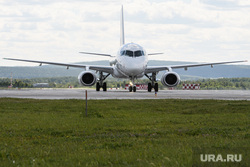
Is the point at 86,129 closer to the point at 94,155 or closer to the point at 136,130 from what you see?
the point at 136,130

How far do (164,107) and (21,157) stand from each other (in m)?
15.3

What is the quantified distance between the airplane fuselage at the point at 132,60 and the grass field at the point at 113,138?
2166cm

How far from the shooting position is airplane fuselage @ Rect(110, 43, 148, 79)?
43.8 m

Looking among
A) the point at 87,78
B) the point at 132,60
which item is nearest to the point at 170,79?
the point at 132,60

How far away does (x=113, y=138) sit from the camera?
510 inches

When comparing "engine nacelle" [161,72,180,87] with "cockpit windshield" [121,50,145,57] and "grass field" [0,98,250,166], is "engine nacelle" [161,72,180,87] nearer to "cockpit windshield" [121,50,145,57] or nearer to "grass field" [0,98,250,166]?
"cockpit windshield" [121,50,145,57]

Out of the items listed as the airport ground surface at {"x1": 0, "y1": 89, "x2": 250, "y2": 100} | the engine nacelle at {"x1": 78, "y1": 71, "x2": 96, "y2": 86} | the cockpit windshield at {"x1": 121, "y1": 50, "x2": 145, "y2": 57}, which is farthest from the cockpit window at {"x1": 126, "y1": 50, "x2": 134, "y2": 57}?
the engine nacelle at {"x1": 78, "y1": 71, "x2": 96, "y2": 86}

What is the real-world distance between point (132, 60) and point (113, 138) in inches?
1226

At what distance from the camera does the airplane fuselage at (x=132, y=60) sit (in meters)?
43.8

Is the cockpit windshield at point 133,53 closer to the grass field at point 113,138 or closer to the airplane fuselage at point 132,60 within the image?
the airplane fuselage at point 132,60

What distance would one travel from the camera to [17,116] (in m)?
19.6

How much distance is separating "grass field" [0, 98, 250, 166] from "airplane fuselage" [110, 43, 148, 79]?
21.7m

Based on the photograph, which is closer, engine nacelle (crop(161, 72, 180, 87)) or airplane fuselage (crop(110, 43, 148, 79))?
airplane fuselage (crop(110, 43, 148, 79))

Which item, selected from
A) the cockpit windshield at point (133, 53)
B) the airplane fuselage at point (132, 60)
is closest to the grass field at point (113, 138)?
the airplane fuselage at point (132, 60)
